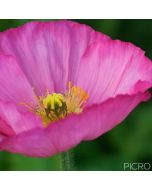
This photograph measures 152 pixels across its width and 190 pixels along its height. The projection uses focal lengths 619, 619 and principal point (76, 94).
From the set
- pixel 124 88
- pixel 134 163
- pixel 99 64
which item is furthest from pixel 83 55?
pixel 134 163

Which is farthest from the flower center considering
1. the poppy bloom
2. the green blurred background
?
the green blurred background

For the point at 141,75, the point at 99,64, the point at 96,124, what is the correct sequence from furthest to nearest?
the point at 99,64 → the point at 141,75 → the point at 96,124

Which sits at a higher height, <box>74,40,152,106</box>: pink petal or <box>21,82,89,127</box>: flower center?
<box>74,40,152,106</box>: pink petal

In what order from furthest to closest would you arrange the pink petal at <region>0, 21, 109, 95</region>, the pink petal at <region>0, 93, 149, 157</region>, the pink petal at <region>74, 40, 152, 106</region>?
the pink petal at <region>0, 21, 109, 95</region>, the pink petal at <region>74, 40, 152, 106</region>, the pink petal at <region>0, 93, 149, 157</region>

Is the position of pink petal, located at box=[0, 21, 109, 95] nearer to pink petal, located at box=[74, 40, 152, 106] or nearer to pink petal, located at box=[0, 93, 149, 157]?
pink petal, located at box=[74, 40, 152, 106]

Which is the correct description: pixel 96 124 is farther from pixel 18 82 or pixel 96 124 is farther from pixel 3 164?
pixel 3 164

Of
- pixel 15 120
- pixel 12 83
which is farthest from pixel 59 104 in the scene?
pixel 15 120

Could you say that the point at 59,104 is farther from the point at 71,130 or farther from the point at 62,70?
the point at 71,130
